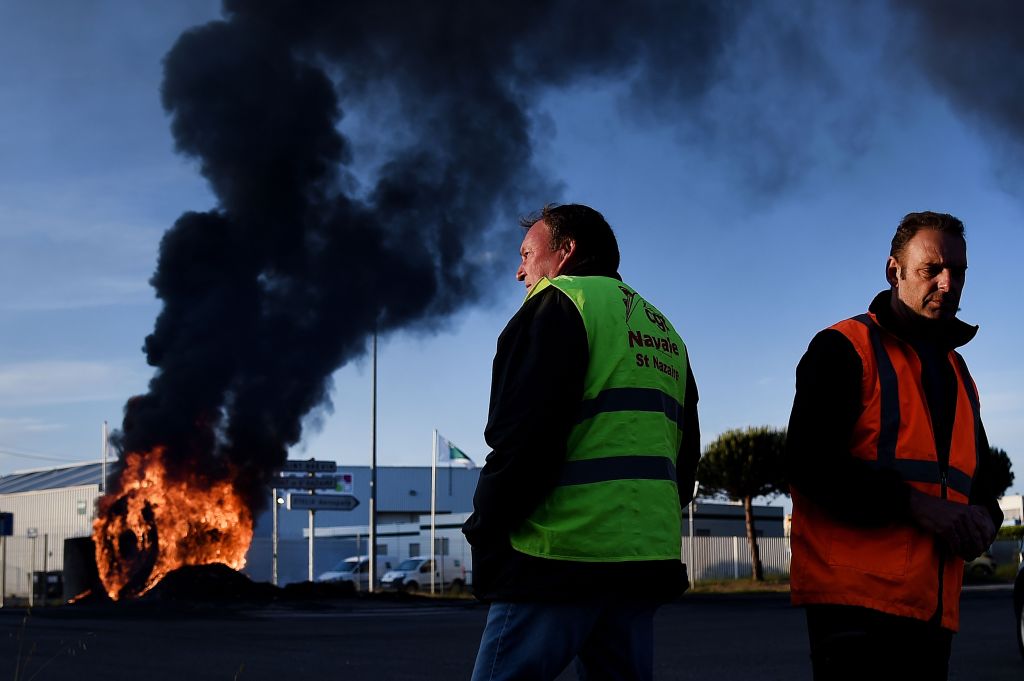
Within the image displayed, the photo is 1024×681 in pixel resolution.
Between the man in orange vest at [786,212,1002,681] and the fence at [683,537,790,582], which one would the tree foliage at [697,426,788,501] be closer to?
the fence at [683,537,790,582]

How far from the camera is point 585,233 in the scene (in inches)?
126

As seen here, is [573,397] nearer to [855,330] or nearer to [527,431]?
[527,431]

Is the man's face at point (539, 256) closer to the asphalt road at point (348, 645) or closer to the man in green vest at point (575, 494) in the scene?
the man in green vest at point (575, 494)

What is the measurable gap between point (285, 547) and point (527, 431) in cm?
4459

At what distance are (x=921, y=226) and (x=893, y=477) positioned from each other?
73 cm

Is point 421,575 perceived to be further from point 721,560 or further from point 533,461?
point 533,461

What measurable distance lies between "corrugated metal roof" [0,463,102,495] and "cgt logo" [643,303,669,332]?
55636 millimetres

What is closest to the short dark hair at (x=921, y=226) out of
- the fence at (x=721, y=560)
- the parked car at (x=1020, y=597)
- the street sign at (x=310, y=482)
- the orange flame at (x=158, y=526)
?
the parked car at (x=1020, y=597)

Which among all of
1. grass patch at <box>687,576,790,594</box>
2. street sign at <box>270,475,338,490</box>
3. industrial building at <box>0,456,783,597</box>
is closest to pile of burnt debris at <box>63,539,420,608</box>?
street sign at <box>270,475,338,490</box>

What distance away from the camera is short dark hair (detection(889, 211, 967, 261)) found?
3.24 meters

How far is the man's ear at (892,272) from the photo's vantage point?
3293mm

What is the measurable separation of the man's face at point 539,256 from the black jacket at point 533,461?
1.07ft

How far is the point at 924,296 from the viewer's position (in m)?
3.19

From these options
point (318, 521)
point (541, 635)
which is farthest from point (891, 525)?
point (318, 521)
